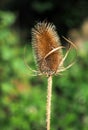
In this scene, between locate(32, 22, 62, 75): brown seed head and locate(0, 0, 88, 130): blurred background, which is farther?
locate(0, 0, 88, 130): blurred background

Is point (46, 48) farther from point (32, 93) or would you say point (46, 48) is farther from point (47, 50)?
point (32, 93)

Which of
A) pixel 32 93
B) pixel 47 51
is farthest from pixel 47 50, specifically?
pixel 32 93

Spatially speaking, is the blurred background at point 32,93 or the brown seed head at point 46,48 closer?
the brown seed head at point 46,48

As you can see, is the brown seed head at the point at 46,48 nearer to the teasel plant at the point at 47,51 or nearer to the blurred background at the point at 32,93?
the teasel plant at the point at 47,51

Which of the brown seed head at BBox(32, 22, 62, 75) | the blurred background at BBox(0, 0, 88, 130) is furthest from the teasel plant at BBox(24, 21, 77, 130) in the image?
the blurred background at BBox(0, 0, 88, 130)

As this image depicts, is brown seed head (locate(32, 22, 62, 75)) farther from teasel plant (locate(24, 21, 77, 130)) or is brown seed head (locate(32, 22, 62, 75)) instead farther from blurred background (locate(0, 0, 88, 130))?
blurred background (locate(0, 0, 88, 130))

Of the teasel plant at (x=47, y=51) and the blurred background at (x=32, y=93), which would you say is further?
the blurred background at (x=32, y=93)

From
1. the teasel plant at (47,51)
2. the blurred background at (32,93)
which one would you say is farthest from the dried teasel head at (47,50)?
the blurred background at (32,93)

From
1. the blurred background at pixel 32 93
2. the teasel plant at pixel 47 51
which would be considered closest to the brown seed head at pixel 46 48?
the teasel plant at pixel 47 51

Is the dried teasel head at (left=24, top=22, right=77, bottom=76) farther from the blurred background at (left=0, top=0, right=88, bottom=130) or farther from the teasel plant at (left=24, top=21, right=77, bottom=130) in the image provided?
the blurred background at (left=0, top=0, right=88, bottom=130)
